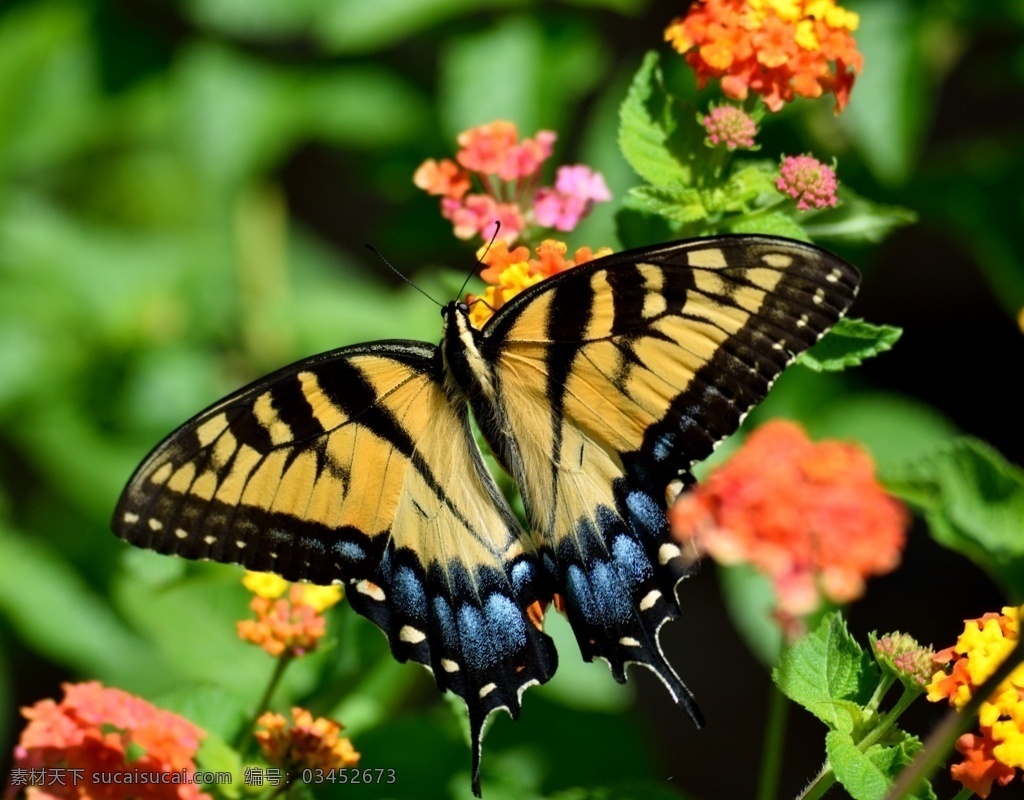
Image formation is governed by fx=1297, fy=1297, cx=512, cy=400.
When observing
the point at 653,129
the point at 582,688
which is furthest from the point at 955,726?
the point at 582,688

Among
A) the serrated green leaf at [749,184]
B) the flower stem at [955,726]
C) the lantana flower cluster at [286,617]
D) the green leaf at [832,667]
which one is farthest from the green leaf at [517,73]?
the flower stem at [955,726]

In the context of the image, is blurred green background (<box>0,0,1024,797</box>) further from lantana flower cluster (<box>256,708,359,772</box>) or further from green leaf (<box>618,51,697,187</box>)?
green leaf (<box>618,51,697,187</box>)

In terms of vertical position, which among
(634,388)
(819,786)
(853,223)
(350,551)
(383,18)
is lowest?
(819,786)

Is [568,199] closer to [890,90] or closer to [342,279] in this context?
[890,90]

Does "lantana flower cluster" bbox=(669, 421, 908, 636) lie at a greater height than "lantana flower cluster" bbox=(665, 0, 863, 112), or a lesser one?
lesser

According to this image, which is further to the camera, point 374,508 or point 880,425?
point 880,425

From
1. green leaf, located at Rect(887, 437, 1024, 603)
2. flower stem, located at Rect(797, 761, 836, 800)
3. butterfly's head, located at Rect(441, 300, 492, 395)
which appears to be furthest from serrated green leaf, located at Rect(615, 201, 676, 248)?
flower stem, located at Rect(797, 761, 836, 800)

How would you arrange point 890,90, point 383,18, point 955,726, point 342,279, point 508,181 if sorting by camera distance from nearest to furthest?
point 955,726
point 508,181
point 890,90
point 383,18
point 342,279

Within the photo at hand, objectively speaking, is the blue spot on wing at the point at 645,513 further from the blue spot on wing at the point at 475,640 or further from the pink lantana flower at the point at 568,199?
the pink lantana flower at the point at 568,199

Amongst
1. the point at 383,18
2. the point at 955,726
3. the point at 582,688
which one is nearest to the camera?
the point at 955,726
